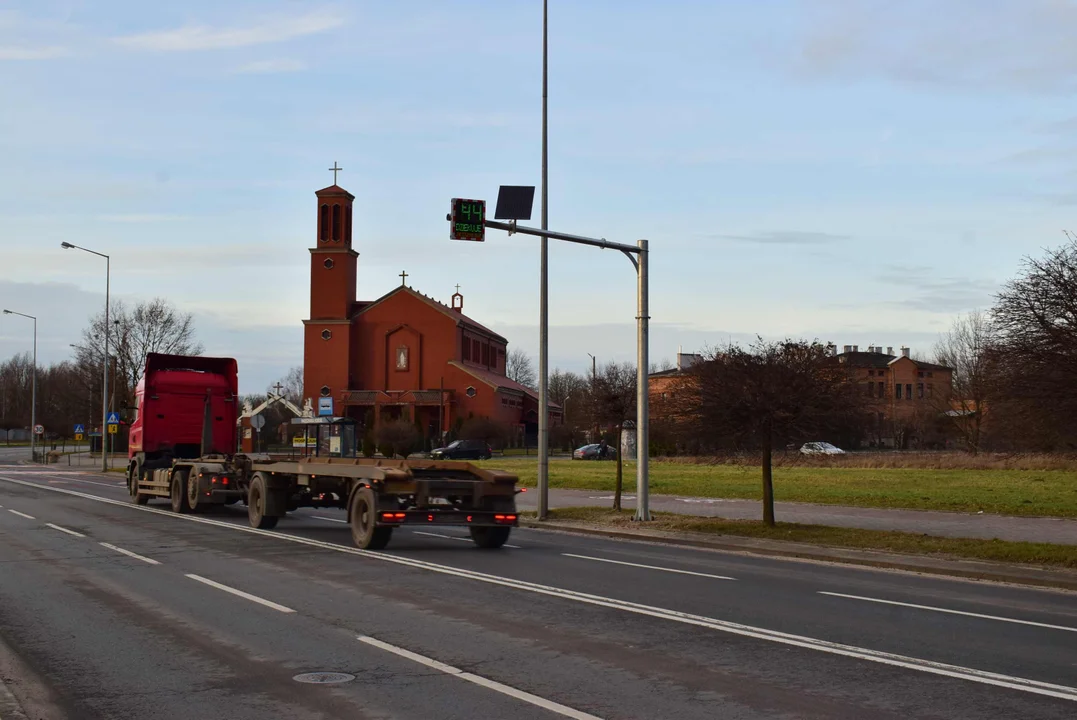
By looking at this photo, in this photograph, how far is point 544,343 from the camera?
2538 cm

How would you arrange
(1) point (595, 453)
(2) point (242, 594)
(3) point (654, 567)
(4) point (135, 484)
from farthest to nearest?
(1) point (595, 453) < (4) point (135, 484) < (3) point (654, 567) < (2) point (242, 594)

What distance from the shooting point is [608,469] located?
158ft

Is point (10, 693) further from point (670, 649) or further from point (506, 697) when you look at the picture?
point (670, 649)

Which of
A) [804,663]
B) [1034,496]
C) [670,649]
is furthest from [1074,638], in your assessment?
[1034,496]

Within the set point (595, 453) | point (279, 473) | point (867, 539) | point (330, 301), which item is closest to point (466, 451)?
point (595, 453)

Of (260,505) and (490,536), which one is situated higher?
(260,505)

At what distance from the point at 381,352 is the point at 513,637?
256ft

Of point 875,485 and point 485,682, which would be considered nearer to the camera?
point 485,682

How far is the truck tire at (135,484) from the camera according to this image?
2881 centimetres

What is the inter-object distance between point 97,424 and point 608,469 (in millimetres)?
49610

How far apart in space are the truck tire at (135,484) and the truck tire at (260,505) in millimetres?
8058

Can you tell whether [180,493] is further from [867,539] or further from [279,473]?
[867,539]

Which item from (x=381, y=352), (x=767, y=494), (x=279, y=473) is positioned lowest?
(x=767, y=494)

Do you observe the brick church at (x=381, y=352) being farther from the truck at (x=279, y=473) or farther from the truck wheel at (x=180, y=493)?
the truck wheel at (x=180, y=493)
